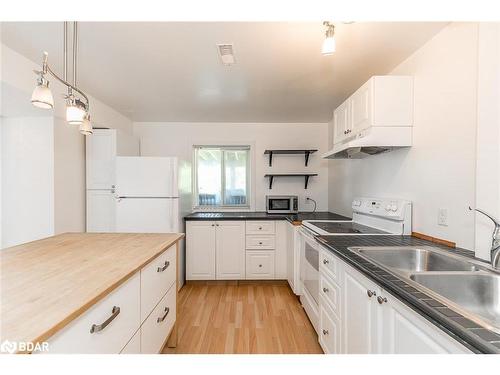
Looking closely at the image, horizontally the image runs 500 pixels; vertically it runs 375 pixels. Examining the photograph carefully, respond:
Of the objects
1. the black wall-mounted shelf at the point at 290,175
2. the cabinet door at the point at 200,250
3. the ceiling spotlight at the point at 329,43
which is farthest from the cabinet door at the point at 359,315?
the black wall-mounted shelf at the point at 290,175

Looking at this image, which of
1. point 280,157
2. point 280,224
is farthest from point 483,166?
point 280,157

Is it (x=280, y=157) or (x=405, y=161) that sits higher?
(x=280, y=157)

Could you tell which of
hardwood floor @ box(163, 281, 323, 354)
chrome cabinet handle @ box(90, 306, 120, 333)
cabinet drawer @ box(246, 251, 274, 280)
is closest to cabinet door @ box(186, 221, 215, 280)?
hardwood floor @ box(163, 281, 323, 354)

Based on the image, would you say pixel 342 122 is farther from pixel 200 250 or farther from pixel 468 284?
pixel 200 250

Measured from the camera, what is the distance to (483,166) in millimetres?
1280

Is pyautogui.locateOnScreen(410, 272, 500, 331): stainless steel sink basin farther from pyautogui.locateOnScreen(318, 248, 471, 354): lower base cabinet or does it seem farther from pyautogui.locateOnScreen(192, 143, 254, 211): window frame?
pyautogui.locateOnScreen(192, 143, 254, 211): window frame

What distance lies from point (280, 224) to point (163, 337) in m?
1.94

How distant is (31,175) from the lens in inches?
96.2

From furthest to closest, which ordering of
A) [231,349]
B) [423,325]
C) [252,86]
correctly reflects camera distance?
[252,86]
[231,349]
[423,325]

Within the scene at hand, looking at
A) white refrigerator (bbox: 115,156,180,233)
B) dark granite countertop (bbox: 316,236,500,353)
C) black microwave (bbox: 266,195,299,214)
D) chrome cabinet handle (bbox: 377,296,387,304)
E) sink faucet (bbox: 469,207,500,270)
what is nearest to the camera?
dark granite countertop (bbox: 316,236,500,353)

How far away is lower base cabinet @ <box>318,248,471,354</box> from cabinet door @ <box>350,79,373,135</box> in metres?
1.09

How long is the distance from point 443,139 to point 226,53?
1.64m

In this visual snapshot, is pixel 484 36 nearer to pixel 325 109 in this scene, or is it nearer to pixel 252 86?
pixel 252 86

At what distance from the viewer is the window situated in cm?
383
